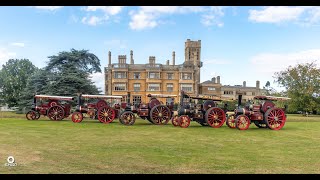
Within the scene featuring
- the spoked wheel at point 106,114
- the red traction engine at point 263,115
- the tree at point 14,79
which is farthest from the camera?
the tree at point 14,79

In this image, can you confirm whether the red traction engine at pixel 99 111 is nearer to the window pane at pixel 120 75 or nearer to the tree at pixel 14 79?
the tree at pixel 14 79

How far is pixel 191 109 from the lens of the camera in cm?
1408

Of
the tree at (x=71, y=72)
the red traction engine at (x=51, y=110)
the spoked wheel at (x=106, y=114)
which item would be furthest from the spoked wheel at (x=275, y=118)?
the tree at (x=71, y=72)

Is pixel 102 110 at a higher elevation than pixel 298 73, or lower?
lower

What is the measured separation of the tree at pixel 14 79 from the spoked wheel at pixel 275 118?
23.8 meters

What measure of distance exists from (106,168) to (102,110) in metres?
10.9

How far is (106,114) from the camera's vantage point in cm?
1562

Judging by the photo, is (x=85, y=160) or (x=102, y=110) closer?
(x=85, y=160)

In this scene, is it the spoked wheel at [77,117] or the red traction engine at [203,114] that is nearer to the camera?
the red traction engine at [203,114]

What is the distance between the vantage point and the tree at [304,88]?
3303 centimetres

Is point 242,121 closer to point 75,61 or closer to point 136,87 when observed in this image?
point 75,61
